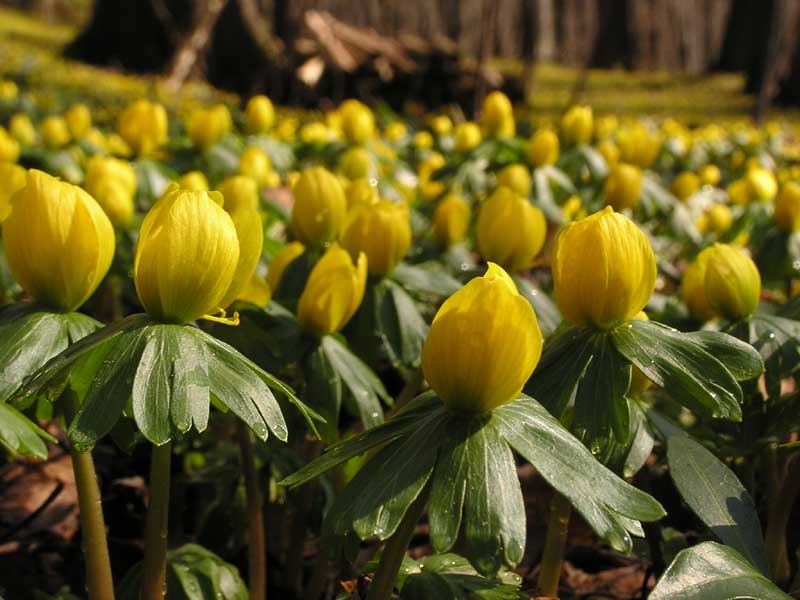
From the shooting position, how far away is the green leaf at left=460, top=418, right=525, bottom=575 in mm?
735

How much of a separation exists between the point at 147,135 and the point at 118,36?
46.6 ft

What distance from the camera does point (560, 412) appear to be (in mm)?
916

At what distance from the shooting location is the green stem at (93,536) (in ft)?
3.18

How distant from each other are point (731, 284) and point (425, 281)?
0.42 metres

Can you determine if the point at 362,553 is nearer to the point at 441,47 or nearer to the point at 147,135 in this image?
the point at 147,135

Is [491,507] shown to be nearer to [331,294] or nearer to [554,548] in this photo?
[554,548]

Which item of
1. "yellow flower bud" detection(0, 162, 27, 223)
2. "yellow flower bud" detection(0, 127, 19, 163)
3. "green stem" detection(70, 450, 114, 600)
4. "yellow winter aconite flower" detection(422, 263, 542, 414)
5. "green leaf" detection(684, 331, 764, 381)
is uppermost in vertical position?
"yellow flower bud" detection(0, 162, 27, 223)

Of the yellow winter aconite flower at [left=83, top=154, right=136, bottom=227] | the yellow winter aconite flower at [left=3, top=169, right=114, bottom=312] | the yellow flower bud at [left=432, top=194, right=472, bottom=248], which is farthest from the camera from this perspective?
the yellow flower bud at [left=432, top=194, right=472, bottom=248]

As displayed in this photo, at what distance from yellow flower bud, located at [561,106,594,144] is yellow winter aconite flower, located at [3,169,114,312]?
1636 mm

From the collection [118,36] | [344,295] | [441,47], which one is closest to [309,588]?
[344,295]

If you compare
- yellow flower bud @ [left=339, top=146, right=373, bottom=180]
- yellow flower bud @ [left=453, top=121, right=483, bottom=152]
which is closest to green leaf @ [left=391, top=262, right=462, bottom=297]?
yellow flower bud @ [left=339, top=146, right=373, bottom=180]

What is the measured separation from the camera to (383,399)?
1328 mm

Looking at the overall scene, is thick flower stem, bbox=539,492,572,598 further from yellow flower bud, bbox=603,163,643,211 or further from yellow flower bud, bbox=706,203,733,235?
yellow flower bud, bbox=706,203,733,235

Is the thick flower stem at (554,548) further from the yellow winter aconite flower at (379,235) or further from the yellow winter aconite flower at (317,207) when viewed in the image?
the yellow winter aconite flower at (317,207)
